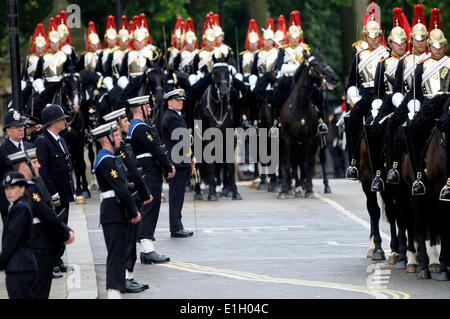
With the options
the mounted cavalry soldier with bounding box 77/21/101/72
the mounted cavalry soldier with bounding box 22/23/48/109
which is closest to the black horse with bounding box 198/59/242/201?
the mounted cavalry soldier with bounding box 22/23/48/109

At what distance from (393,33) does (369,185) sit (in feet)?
6.39

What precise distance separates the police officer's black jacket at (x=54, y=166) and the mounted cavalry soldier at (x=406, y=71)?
3.75 metres

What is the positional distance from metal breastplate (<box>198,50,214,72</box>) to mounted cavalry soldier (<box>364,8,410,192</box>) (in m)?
9.52

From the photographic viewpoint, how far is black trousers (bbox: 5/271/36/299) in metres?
10.4

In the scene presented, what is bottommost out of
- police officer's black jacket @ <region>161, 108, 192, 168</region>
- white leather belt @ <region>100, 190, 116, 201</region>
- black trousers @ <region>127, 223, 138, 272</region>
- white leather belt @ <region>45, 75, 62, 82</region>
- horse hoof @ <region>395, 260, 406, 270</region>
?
horse hoof @ <region>395, 260, 406, 270</region>

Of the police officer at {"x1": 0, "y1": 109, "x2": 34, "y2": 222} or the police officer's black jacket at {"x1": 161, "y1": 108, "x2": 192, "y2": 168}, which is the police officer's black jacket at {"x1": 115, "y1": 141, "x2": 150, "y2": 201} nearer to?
the police officer at {"x1": 0, "y1": 109, "x2": 34, "y2": 222}

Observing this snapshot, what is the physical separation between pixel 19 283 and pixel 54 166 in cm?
398

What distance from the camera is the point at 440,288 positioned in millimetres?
13094

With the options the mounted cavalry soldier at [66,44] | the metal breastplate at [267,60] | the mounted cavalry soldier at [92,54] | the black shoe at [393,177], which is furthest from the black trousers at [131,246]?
the mounted cavalry soldier at [92,54]

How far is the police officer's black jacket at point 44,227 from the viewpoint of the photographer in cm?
1073

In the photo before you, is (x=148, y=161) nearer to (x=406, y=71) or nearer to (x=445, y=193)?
(x=406, y=71)

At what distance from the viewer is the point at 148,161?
15.7 meters

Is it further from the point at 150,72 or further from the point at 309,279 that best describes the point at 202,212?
the point at 309,279
